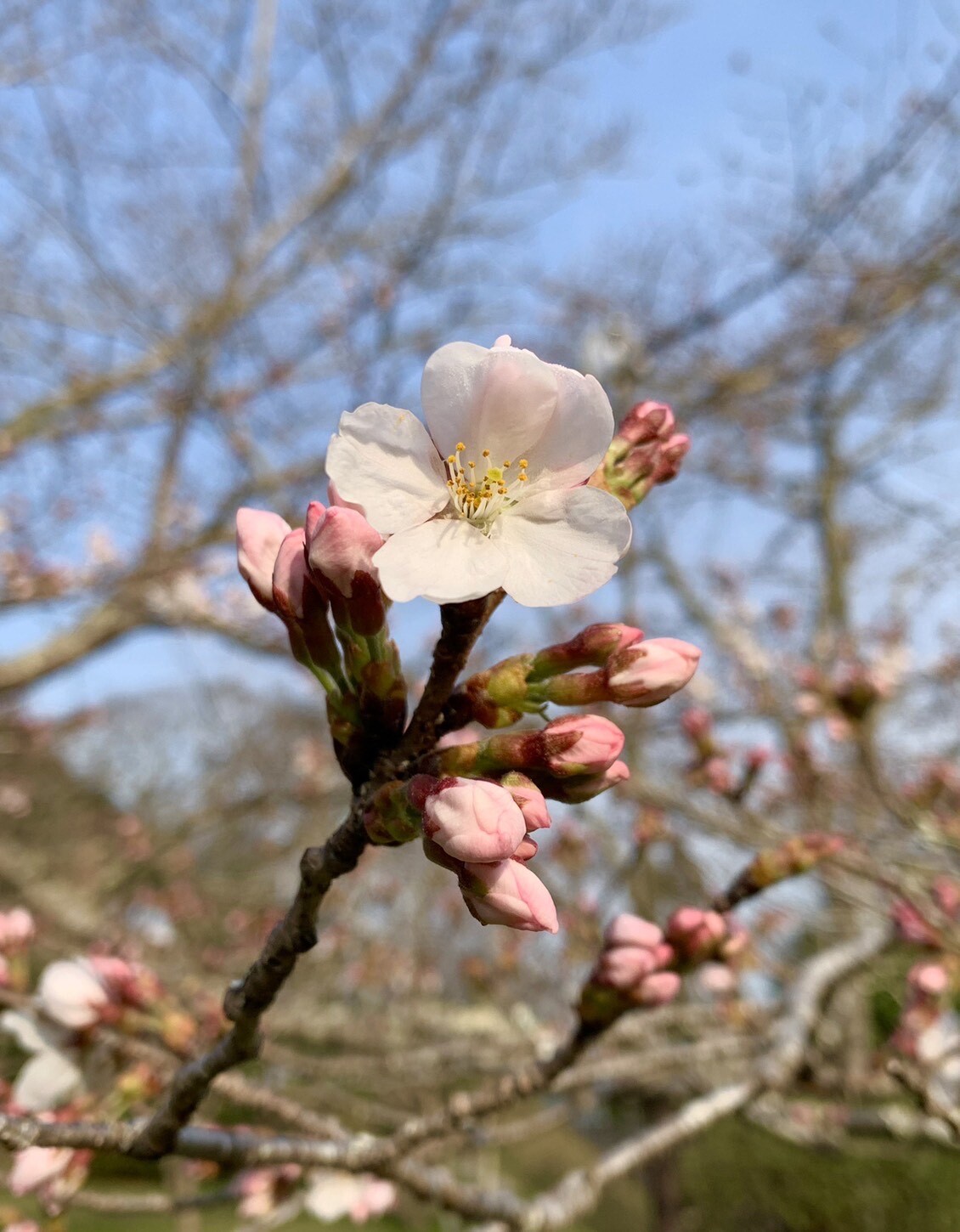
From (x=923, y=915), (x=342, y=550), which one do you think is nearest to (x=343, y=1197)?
(x=923, y=915)

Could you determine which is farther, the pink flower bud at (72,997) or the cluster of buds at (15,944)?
the cluster of buds at (15,944)

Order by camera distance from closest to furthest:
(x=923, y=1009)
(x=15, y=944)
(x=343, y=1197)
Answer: (x=15, y=944)
(x=343, y=1197)
(x=923, y=1009)

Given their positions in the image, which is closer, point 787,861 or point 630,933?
point 630,933

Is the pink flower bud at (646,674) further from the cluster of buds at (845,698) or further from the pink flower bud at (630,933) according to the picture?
the cluster of buds at (845,698)

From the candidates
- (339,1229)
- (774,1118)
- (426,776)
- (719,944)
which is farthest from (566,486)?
(339,1229)

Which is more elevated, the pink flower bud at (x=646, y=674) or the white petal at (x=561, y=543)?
the white petal at (x=561, y=543)

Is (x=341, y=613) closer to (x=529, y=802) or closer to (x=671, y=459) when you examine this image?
(x=529, y=802)

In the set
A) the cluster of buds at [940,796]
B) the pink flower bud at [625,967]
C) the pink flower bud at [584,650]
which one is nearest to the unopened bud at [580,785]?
the pink flower bud at [584,650]
